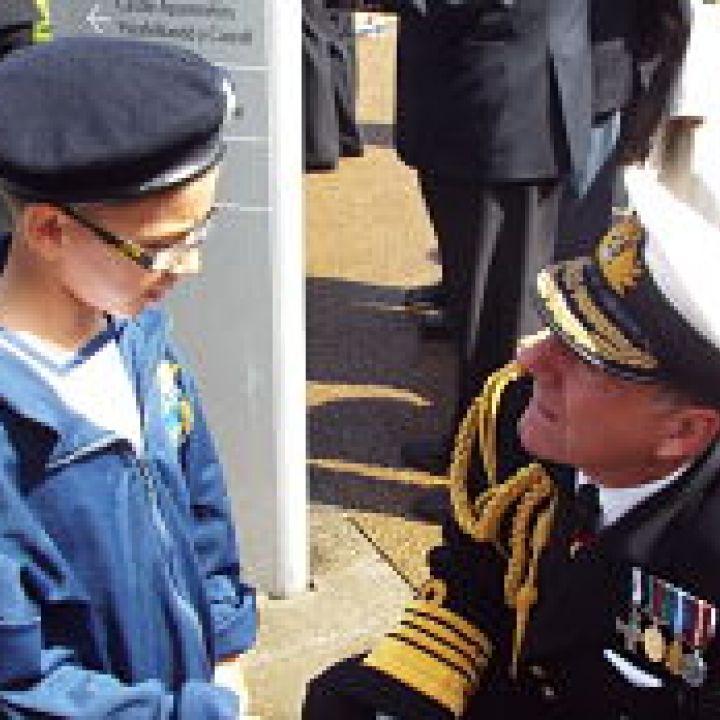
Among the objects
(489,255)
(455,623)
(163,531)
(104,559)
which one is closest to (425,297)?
(489,255)

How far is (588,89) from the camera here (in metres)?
3.87

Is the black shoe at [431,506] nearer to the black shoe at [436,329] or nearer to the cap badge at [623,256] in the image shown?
the black shoe at [436,329]

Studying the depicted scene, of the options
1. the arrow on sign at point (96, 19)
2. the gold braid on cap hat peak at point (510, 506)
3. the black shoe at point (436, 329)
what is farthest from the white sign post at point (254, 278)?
the black shoe at point (436, 329)

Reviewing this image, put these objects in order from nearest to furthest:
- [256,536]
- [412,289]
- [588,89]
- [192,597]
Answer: [192,597]
[256,536]
[588,89]
[412,289]

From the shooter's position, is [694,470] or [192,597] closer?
[694,470]

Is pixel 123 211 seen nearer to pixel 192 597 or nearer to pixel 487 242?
pixel 192 597

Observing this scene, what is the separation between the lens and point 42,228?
6.18 feet

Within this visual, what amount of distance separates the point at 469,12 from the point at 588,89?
484mm

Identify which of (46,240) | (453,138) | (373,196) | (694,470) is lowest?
(373,196)

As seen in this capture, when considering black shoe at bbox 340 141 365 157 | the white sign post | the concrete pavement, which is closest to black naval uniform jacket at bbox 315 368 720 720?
the white sign post

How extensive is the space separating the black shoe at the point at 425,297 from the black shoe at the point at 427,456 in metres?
1.07

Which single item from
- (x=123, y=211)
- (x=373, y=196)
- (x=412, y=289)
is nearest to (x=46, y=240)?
(x=123, y=211)

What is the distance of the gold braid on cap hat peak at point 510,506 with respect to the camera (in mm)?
2035

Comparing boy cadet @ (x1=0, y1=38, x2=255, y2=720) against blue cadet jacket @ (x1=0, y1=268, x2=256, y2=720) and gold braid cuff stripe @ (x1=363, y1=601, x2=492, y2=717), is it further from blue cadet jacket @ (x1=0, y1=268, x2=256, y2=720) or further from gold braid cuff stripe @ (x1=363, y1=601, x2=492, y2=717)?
gold braid cuff stripe @ (x1=363, y1=601, x2=492, y2=717)
